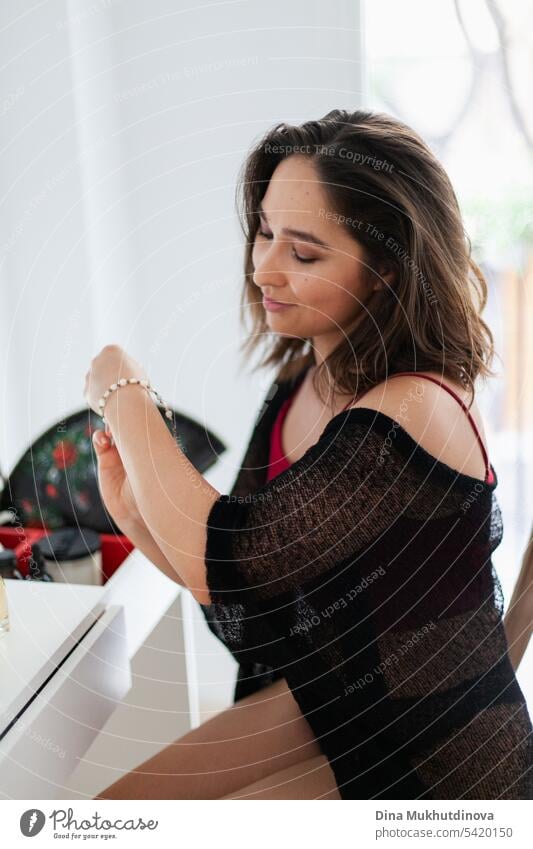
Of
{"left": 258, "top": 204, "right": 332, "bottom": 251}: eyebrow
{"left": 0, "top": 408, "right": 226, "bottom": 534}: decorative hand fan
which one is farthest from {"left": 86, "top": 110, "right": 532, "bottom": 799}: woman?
{"left": 0, "top": 408, "right": 226, "bottom": 534}: decorative hand fan

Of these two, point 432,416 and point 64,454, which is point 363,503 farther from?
point 64,454

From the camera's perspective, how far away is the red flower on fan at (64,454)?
3.11 feet

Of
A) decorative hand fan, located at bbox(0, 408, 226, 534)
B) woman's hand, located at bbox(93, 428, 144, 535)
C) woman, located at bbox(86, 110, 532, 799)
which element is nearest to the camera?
woman, located at bbox(86, 110, 532, 799)

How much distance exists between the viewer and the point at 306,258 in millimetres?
581

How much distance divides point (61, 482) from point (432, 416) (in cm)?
54

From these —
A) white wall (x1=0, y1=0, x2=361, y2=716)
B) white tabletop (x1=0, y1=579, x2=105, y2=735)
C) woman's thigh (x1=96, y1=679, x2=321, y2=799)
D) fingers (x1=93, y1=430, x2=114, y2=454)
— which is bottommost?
woman's thigh (x1=96, y1=679, x2=321, y2=799)

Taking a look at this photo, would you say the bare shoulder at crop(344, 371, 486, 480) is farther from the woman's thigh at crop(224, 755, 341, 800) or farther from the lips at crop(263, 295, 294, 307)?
the woman's thigh at crop(224, 755, 341, 800)

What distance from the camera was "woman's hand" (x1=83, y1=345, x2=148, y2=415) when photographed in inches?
24.1

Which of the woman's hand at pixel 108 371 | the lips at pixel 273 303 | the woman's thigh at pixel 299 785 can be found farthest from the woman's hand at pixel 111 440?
the woman's thigh at pixel 299 785

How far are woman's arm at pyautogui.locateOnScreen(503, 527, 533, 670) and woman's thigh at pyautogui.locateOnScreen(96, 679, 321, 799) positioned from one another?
0.60 ft

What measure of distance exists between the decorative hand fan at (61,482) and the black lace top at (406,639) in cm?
36

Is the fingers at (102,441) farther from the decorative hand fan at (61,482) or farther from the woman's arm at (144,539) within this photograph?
the decorative hand fan at (61,482)
